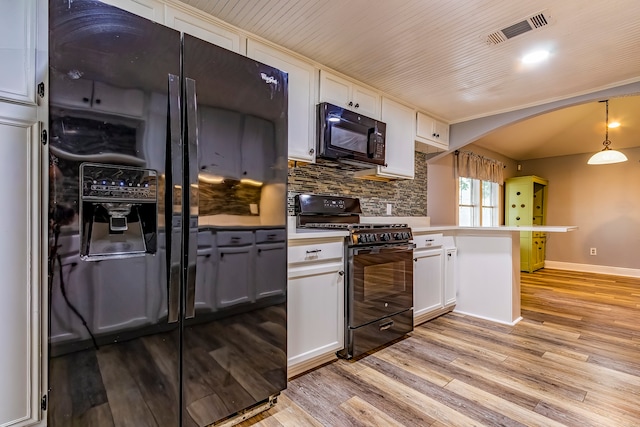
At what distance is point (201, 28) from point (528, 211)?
5.97 m

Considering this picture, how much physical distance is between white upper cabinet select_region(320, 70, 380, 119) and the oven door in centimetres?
123

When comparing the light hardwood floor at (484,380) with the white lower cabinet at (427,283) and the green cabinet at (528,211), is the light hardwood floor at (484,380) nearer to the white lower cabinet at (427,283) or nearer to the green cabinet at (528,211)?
the white lower cabinet at (427,283)

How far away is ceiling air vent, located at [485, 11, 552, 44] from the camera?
6.14 feet

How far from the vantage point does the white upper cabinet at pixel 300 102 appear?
2252mm

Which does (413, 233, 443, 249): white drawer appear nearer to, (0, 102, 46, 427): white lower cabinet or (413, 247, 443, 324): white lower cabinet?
(413, 247, 443, 324): white lower cabinet

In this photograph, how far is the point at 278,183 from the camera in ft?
5.37

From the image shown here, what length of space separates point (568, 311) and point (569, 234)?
333 cm

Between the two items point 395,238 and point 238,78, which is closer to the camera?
point 238,78

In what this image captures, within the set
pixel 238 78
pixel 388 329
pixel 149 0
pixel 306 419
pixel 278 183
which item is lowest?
pixel 306 419

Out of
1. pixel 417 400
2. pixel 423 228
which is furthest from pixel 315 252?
pixel 423 228

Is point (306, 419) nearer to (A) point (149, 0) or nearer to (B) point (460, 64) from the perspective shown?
(A) point (149, 0)

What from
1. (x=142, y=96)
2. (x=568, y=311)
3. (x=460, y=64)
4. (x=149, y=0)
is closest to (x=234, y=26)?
(x=149, y=0)

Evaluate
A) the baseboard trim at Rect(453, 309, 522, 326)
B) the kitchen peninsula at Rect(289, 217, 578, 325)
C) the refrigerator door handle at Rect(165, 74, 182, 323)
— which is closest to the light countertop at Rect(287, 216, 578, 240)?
the kitchen peninsula at Rect(289, 217, 578, 325)

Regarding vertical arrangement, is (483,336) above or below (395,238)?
below
